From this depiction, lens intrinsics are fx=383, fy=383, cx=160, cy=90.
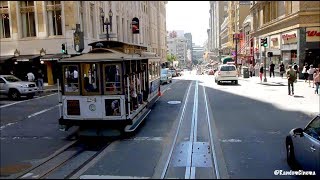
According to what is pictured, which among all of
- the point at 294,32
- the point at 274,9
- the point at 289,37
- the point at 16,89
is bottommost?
the point at 16,89

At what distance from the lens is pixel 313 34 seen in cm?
3331

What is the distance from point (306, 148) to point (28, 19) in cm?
3784

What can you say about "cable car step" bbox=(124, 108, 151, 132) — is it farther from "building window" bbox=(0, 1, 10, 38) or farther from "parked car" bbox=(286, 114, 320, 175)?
"building window" bbox=(0, 1, 10, 38)

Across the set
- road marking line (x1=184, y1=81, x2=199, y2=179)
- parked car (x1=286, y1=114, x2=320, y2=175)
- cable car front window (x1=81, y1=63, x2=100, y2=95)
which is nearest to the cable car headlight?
cable car front window (x1=81, y1=63, x2=100, y2=95)

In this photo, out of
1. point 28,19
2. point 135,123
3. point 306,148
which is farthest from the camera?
point 28,19

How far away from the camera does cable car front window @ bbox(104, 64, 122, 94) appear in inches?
488

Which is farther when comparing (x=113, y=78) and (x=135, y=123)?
(x=135, y=123)

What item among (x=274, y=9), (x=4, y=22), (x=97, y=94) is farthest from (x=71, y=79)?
(x=274, y=9)

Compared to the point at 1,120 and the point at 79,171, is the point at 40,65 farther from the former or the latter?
the point at 79,171

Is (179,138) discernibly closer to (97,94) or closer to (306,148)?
(97,94)

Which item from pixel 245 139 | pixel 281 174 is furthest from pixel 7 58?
pixel 281 174

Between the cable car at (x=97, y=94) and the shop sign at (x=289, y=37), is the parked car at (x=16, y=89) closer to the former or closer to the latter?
the cable car at (x=97, y=94)

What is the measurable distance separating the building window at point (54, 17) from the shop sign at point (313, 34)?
79.5 ft

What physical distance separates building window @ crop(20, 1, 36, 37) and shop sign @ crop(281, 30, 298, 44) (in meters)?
25.9
